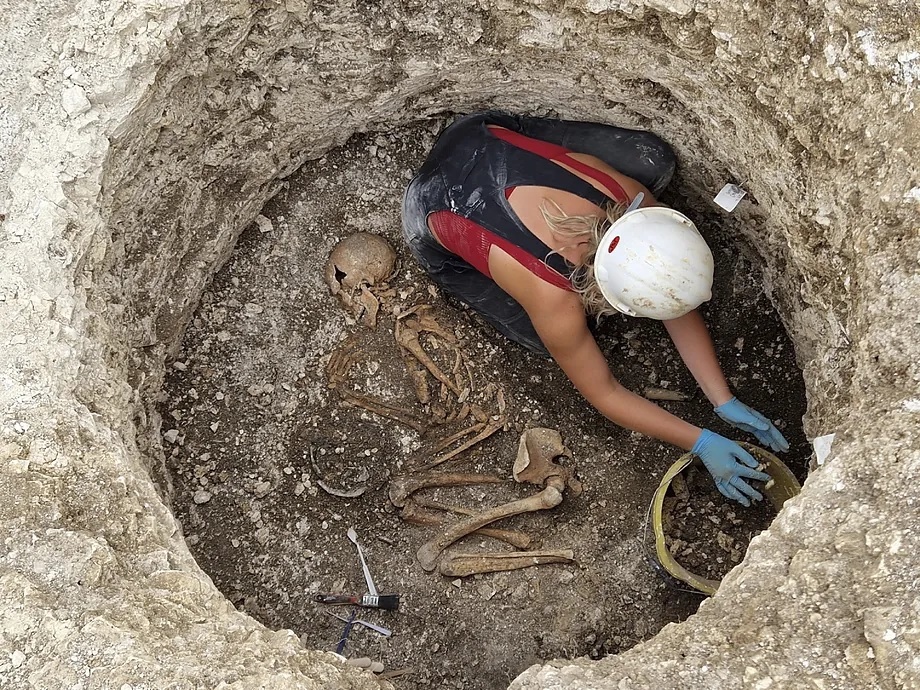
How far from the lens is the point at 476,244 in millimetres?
2688

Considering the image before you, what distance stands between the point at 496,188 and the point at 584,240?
377mm

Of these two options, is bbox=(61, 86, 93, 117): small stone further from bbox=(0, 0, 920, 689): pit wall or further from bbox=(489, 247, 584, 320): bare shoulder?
bbox=(489, 247, 584, 320): bare shoulder

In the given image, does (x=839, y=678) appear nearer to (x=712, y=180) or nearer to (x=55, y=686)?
(x=55, y=686)

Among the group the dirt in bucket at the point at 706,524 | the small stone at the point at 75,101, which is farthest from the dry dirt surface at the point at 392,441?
the small stone at the point at 75,101

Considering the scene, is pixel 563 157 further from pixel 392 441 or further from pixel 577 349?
pixel 392 441

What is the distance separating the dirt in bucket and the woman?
7.1 inches

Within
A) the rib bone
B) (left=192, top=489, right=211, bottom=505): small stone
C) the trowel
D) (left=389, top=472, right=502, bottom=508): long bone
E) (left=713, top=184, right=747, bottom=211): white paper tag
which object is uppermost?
(left=713, top=184, right=747, bottom=211): white paper tag

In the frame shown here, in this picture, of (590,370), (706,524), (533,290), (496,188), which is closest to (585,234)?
(533,290)

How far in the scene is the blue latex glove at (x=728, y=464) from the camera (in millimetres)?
2756

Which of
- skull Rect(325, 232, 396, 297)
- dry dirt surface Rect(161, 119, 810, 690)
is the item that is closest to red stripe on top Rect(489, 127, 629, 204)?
dry dirt surface Rect(161, 119, 810, 690)

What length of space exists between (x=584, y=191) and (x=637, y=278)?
1.41 feet

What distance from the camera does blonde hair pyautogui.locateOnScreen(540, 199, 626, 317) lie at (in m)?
2.52

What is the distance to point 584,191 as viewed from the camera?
2.58m

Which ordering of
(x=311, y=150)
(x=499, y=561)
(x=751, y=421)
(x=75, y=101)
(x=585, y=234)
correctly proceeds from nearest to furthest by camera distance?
(x=75, y=101) → (x=585, y=234) → (x=751, y=421) → (x=499, y=561) → (x=311, y=150)
